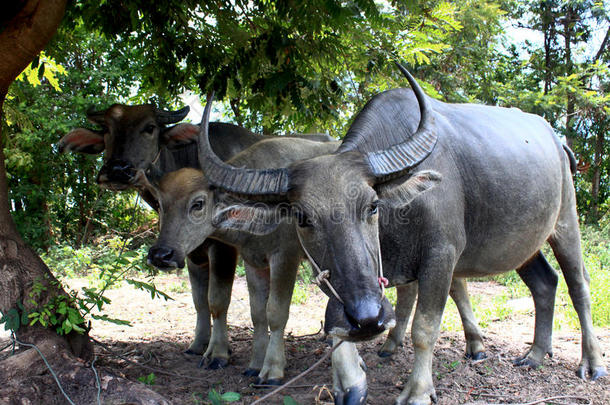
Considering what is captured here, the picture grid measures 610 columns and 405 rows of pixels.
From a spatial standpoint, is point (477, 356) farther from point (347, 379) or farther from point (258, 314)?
point (258, 314)

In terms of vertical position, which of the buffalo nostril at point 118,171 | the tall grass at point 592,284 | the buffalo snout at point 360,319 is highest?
the buffalo nostril at point 118,171

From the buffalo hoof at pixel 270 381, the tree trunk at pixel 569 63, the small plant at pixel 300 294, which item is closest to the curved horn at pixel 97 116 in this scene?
the buffalo hoof at pixel 270 381

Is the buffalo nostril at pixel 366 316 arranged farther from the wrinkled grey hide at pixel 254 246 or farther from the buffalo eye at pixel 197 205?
the buffalo eye at pixel 197 205

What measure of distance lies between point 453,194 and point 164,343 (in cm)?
366

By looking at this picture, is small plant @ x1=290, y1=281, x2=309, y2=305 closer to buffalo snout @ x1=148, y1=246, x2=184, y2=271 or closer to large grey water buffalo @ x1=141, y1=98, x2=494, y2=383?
large grey water buffalo @ x1=141, y1=98, x2=494, y2=383

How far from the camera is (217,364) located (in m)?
5.17

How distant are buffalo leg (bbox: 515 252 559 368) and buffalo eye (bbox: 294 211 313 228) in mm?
3193

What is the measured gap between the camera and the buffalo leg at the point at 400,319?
5.52m

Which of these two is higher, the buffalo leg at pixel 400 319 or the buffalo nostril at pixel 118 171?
the buffalo nostril at pixel 118 171

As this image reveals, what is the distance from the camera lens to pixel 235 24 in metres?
5.62

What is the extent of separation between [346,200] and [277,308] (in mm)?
1746

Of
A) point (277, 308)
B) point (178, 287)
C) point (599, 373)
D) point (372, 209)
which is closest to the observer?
point (372, 209)

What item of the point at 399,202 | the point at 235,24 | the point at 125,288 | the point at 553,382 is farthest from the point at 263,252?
the point at 125,288

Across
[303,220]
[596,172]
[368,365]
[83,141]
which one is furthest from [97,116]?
[596,172]
